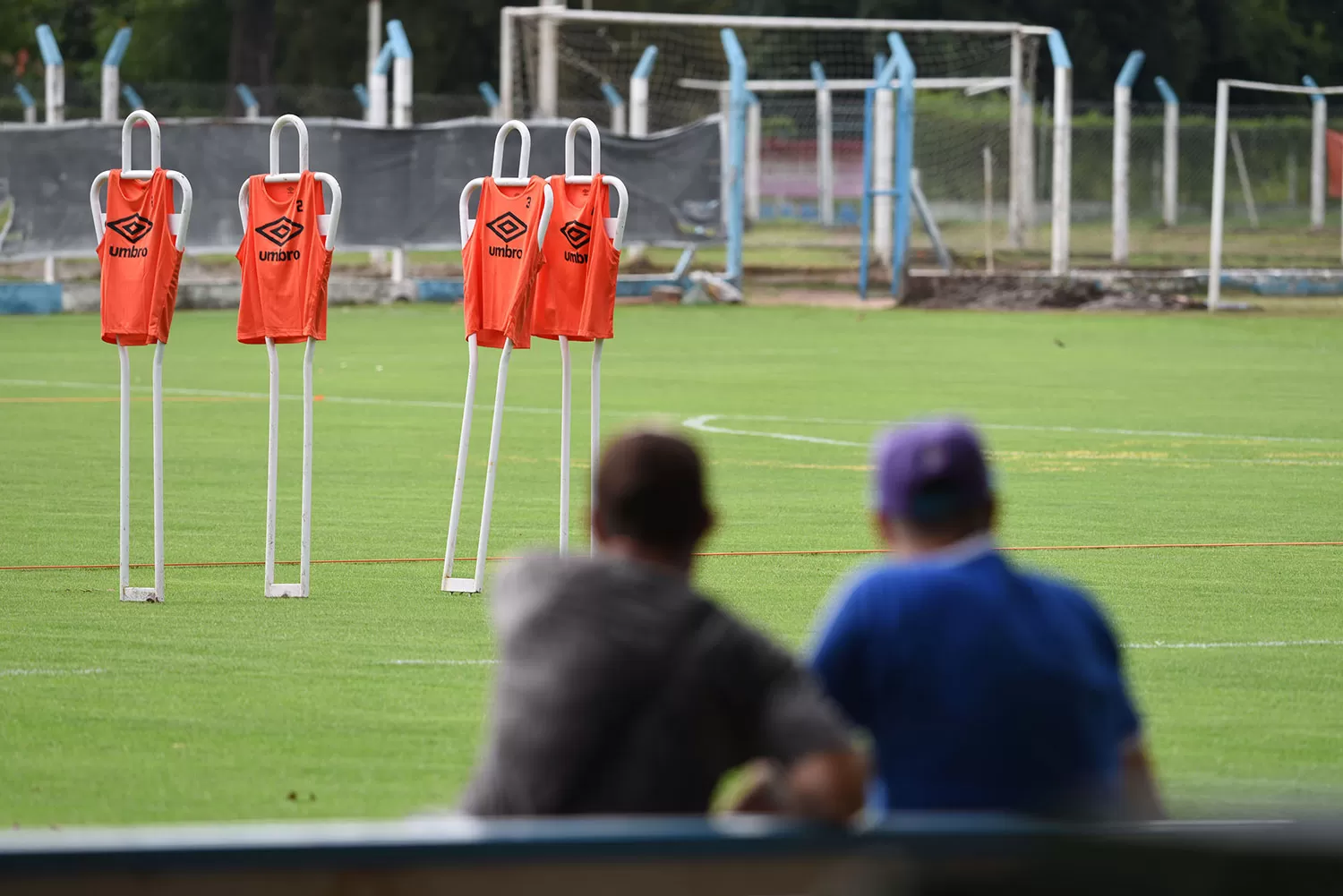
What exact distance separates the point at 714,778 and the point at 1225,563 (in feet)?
25.9

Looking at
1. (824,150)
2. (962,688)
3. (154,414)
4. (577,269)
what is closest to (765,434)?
(577,269)

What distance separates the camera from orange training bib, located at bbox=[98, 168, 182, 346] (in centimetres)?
977

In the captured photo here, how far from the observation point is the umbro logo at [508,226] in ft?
32.9

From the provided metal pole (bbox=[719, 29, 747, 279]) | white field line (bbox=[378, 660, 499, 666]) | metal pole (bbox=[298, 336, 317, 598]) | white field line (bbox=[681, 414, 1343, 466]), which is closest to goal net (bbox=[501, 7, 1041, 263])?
metal pole (bbox=[719, 29, 747, 279])

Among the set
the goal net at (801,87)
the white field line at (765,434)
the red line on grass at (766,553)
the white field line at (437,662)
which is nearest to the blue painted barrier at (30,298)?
the goal net at (801,87)

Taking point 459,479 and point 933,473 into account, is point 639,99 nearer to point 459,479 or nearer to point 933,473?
point 459,479

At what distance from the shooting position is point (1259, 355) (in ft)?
85.6

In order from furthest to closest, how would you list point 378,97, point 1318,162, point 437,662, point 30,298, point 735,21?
point 1318,162 < point 735,21 < point 378,97 < point 30,298 < point 437,662

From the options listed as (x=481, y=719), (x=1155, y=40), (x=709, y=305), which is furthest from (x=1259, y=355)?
(x=1155, y=40)

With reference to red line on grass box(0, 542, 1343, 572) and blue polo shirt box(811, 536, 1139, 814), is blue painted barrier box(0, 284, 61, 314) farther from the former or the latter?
blue polo shirt box(811, 536, 1139, 814)

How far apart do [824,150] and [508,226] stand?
39.3 m

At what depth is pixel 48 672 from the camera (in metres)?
8.18

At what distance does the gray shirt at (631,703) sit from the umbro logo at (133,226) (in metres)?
6.40

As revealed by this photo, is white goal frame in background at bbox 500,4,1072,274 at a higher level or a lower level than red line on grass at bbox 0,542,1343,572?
higher
